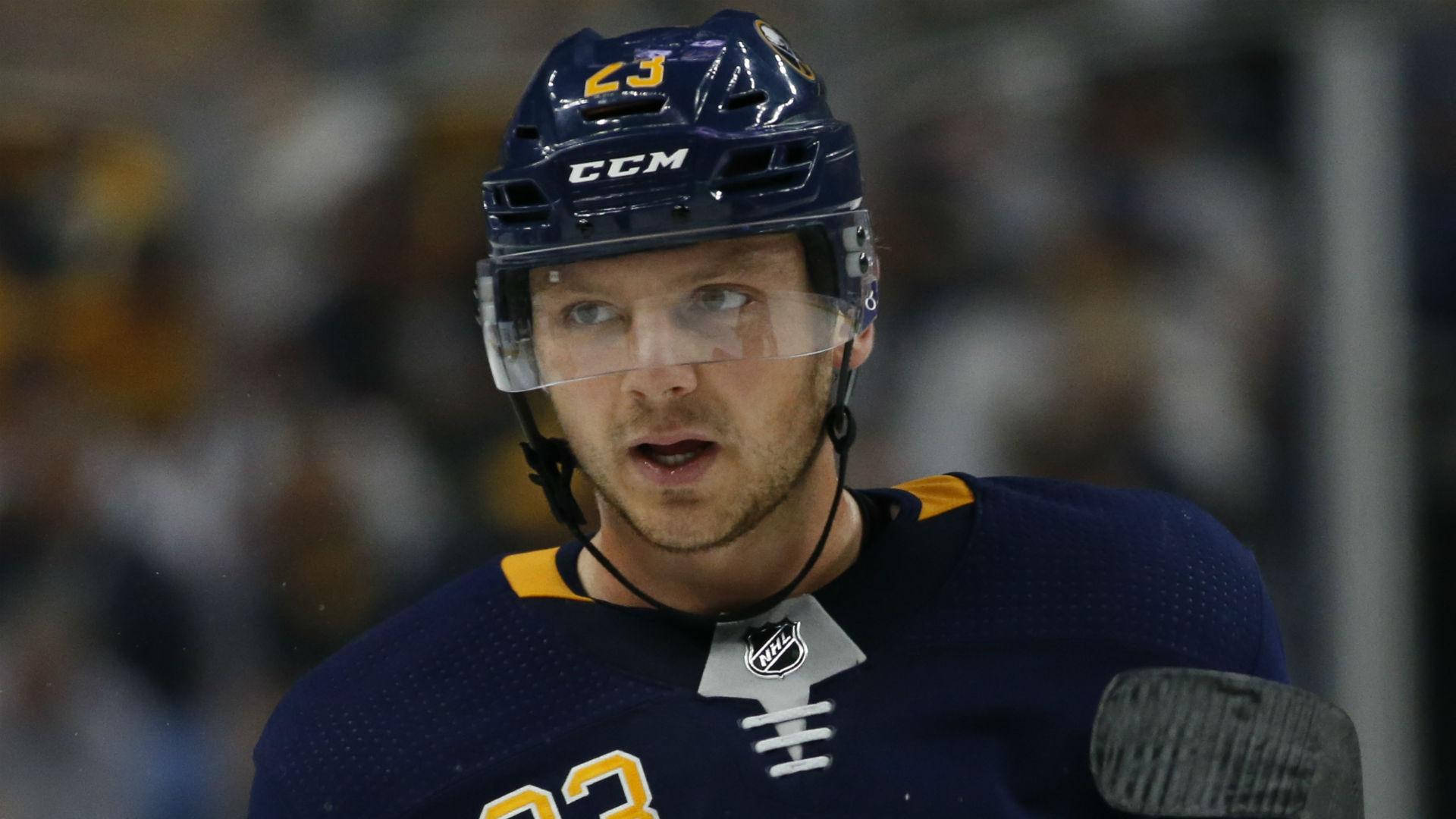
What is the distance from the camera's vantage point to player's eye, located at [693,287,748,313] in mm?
1602

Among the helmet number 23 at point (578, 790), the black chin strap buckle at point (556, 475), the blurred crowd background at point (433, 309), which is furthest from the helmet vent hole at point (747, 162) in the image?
the blurred crowd background at point (433, 309)

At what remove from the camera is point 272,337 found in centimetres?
321

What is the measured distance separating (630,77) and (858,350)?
0.37m

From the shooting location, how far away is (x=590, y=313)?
1623 millimetres

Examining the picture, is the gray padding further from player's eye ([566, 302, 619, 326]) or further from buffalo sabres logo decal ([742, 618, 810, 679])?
player's eye ([566, 302, 619, 326])

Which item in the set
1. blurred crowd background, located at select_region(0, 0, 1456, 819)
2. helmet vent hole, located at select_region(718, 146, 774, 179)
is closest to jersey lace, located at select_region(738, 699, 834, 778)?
helmet vent hole, located at select_region(718, 146, 774, 179)

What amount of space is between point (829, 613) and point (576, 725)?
260 mm

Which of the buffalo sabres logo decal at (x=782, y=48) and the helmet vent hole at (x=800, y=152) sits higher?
the buffalo sabres logo decal at (x=782, y=48)

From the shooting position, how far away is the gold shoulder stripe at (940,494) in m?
1.78

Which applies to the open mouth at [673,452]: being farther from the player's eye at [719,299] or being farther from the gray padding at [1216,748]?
the gray padding at [1216,748]

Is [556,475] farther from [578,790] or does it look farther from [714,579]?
[578,790]

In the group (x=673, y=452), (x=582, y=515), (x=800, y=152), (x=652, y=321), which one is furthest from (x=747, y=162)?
(x=582, y=515)

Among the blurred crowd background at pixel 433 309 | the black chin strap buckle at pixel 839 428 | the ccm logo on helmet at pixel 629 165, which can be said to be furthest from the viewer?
the blurred crowd background at pixel 433 309

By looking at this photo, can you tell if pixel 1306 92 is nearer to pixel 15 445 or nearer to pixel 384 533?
pixel 384 533
